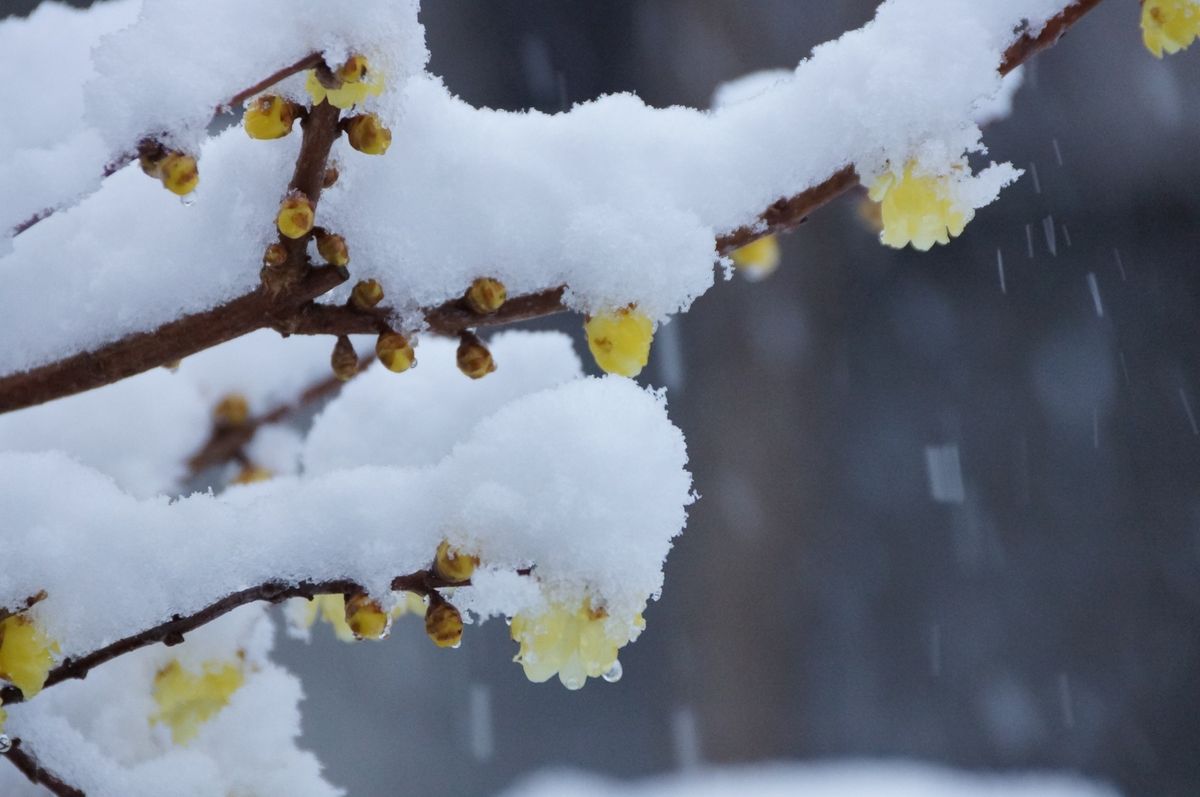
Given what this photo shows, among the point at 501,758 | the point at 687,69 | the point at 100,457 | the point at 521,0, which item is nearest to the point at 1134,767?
the point at 501,758

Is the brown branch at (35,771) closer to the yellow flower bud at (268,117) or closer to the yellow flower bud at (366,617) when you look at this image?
the yellow flower bud at (366,617)

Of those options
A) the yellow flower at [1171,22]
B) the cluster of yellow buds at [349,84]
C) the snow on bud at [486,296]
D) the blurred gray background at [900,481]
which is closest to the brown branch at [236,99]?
the cluster of yellow buds at [349,84]

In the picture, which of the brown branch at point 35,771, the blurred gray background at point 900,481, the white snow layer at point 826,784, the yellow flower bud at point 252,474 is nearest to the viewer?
the brown branch at point 35,771

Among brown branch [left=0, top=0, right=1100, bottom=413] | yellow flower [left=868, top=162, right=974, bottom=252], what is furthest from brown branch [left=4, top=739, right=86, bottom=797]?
yellow flower [left=868, top=162, right=974, bottom=252]

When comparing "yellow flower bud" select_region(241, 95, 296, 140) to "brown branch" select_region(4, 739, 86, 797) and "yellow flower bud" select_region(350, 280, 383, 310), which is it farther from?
"brown branch" select_region(4, 739, 86, 797)

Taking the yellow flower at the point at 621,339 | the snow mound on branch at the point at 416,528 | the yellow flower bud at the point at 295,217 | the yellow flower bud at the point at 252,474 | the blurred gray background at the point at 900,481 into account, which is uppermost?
the blurred gray background at the point at 900,481

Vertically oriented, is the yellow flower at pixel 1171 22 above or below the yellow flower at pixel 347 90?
above
